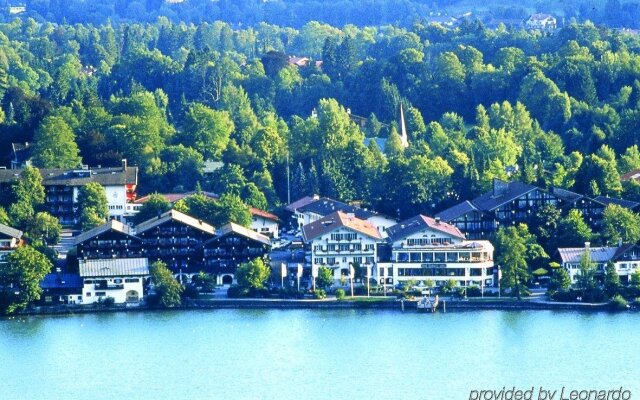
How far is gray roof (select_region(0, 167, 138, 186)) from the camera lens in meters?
45.4

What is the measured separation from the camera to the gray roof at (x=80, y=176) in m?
45.4

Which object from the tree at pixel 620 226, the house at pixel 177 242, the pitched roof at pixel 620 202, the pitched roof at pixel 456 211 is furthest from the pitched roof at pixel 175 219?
the pitched roof at pixel 620 202

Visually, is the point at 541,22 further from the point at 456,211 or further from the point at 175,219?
the point at 175,219

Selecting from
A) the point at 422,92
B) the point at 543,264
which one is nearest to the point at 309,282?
the point at 543,264

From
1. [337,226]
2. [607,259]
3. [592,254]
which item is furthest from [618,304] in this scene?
[337,226]

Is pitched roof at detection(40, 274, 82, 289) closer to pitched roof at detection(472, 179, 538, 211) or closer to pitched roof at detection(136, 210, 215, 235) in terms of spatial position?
pitched roof at detection(136, 210, 215, 235)

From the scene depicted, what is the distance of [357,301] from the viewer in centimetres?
3778

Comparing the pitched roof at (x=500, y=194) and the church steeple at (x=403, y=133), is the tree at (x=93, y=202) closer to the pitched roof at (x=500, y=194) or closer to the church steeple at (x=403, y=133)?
the pitched roof at (x=500, y=194)

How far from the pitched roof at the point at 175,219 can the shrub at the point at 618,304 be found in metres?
8.04

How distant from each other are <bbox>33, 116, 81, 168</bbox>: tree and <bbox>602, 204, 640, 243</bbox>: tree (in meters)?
13.3

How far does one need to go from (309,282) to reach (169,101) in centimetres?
2769

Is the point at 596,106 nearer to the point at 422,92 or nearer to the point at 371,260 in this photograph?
the point at 422,92

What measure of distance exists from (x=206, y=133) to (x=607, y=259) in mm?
15031

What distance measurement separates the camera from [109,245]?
39.8 meters
